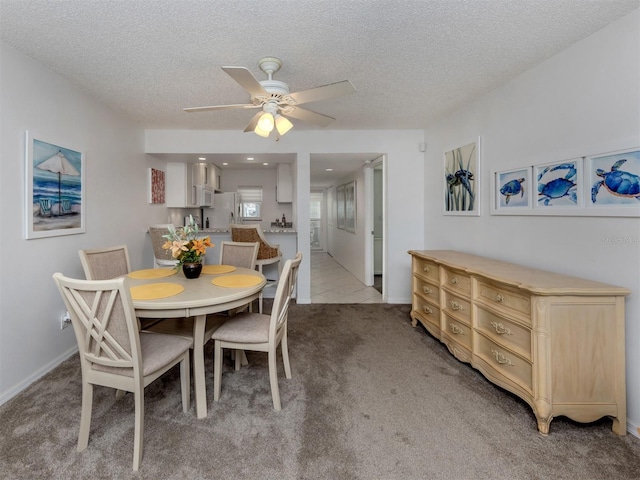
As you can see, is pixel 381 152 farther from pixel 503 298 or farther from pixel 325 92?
pixel 503 298

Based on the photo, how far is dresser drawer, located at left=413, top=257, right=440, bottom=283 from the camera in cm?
286

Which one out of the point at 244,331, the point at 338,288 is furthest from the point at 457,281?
the point at 338,288

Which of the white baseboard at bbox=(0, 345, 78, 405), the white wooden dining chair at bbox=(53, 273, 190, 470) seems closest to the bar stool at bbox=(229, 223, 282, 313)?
the white baseboard at bbox=(0, 345, 78, 405)

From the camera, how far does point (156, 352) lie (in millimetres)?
1660

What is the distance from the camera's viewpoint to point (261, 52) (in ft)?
6.86

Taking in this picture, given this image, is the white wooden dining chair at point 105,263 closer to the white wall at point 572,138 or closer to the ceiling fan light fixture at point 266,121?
the ceiling fan light fixture at point 266,121

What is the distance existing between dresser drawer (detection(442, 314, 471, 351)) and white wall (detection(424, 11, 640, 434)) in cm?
71

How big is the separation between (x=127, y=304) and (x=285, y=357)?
1.20 m

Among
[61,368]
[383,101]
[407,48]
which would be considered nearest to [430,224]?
[383,101]

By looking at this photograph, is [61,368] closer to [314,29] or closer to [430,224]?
[314,29]

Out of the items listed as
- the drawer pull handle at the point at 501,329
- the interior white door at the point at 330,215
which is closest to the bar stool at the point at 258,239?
the drawer pull handle at the point at 501,329

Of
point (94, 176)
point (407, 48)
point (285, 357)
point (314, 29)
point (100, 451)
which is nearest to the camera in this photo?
point (100, 451)

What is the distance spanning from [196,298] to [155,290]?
34cm

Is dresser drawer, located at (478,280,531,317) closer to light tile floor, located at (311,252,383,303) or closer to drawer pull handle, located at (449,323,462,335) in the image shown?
drawer pull handle, located at (449,323,462,335)
